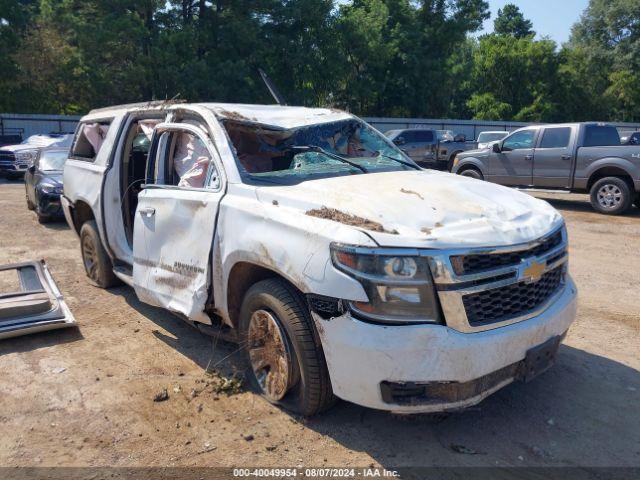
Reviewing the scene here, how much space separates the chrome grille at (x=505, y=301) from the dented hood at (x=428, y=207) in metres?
0.27

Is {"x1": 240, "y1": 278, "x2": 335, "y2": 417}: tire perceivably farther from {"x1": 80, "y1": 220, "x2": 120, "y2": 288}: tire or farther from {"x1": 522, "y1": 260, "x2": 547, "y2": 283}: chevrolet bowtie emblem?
{"x1": 80, "y1": 220, "x2": 120, "y2": 288}: tire

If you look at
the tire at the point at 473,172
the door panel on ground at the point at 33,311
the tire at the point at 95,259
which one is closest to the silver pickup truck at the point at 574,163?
the tire at the point at 473,172

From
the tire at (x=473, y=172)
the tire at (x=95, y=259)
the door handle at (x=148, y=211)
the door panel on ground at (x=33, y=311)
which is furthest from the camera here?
the tire at (x=473, y=172)

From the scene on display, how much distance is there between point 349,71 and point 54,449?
35539 millimetres

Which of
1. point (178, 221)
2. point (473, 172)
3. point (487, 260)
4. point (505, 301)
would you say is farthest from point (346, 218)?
point (473, 172)

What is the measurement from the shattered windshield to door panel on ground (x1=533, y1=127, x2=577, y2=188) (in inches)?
348

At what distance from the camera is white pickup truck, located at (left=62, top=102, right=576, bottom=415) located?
9.71 feet

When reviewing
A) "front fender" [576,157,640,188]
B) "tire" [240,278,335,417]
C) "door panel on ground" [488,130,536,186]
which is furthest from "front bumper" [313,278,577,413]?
"door panel on ground" [488,130,536,186]

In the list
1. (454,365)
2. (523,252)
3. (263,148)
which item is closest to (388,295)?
(454,365)

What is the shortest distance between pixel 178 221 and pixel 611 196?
34.1ft

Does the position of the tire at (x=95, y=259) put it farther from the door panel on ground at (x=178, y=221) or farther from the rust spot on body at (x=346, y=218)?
the rust spot on body at (x=346, y=218)

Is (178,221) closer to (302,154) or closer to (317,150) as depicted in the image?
(302,154)

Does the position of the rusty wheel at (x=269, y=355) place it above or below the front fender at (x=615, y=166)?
below

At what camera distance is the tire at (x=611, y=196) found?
11.6m
